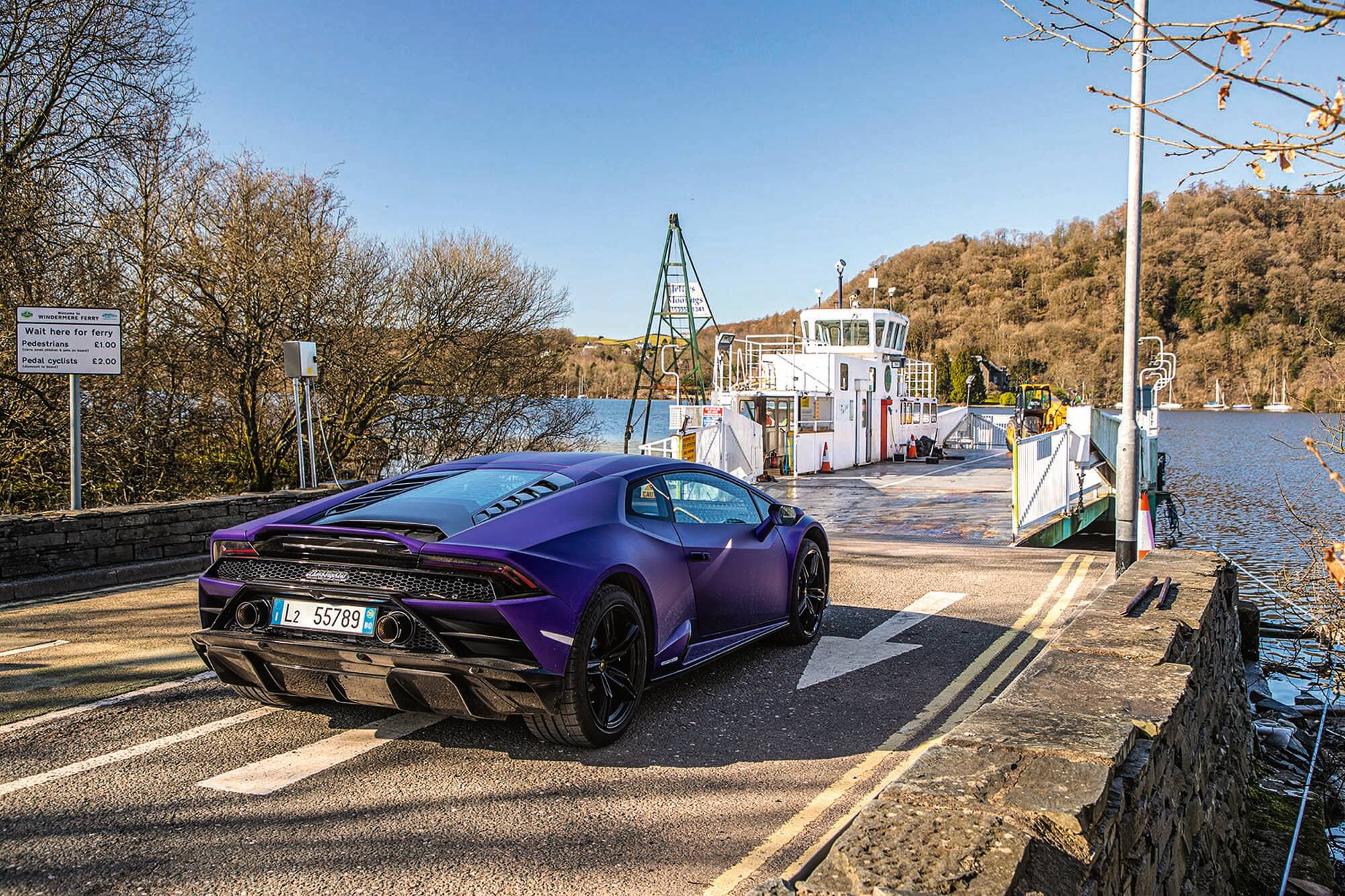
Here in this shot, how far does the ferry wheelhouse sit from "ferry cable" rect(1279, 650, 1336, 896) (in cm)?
1749

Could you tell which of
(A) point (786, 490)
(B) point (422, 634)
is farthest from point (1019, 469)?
(B) point (422, 634)

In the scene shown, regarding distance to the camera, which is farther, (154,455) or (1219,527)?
(1219,527)

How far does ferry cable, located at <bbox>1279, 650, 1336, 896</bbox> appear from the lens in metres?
5.47

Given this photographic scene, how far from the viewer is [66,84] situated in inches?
604

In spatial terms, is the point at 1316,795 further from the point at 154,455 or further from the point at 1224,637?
the point at 154,455

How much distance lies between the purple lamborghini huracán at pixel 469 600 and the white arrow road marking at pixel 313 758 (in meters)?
0.30

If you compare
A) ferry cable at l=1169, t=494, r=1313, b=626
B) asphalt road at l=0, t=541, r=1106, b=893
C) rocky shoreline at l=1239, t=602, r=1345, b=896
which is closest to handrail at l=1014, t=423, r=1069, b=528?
ferry cable at l=1169, t=494, r=1313, b=626

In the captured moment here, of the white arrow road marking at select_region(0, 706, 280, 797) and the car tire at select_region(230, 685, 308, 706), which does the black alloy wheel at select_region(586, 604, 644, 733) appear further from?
the white arrow road marking at select_region(0, 706, 280, 797)

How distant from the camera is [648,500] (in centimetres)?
532

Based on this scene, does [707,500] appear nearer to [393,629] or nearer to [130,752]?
[393,629]

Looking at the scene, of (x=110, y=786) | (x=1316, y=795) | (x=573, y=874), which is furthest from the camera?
(x=1316, y=795)

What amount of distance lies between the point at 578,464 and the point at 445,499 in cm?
89

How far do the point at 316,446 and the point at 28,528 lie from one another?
1214 centimetres

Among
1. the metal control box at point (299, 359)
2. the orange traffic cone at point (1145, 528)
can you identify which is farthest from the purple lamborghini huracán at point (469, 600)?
the orange traffic cone at point (1145, 528)
